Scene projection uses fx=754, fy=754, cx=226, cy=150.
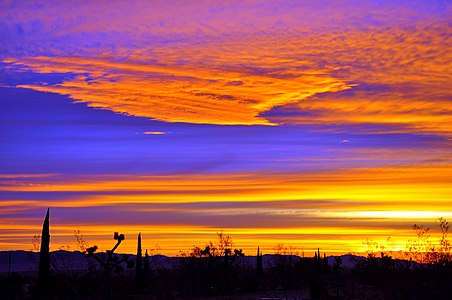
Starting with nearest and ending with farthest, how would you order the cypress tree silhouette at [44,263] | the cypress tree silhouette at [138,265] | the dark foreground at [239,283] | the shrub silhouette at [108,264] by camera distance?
the shrub silhouette at [108,264]
the dark foreground at [239,283]
the cypress tree silhouette at [44,263]
the cypress tree silhouette at [138,265]

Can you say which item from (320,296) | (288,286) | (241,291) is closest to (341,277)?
(288,286)

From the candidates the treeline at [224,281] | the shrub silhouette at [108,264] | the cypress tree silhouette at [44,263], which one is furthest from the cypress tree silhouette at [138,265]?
the shrub silhouette at [108,264]

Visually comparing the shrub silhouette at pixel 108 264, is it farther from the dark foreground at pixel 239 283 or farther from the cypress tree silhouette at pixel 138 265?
the cypress tree silhouette at pixel 138 265

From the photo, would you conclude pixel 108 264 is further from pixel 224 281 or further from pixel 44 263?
pixel 224 281

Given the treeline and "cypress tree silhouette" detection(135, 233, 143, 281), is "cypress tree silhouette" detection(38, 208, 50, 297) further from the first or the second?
"cypress tree silhouette" detection(135, 233, 143, 281)

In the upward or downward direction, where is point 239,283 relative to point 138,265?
downward

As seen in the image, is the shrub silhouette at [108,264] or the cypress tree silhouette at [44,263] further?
the cypress tree silhouette at [44,263]

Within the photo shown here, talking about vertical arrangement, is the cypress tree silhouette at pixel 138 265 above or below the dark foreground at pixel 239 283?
above

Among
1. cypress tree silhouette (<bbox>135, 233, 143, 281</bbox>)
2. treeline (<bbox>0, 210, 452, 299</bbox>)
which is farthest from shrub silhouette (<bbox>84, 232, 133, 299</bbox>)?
cypress tree silhouette (<bbox>135, 233, 143, 281</bbox>)

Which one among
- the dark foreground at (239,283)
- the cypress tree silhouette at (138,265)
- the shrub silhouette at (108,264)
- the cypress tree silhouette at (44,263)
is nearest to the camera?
the shrub silhouette at (108,264)

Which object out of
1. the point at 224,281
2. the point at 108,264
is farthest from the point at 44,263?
the point at 224,281

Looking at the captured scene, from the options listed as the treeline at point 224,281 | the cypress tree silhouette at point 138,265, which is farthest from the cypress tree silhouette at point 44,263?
the cypress tree silhouette at point 138,265

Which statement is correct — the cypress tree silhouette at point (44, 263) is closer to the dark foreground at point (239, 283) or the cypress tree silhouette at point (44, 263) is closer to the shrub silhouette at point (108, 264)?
the dark foreground at point (239, 283)

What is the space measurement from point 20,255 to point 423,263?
124 metres
